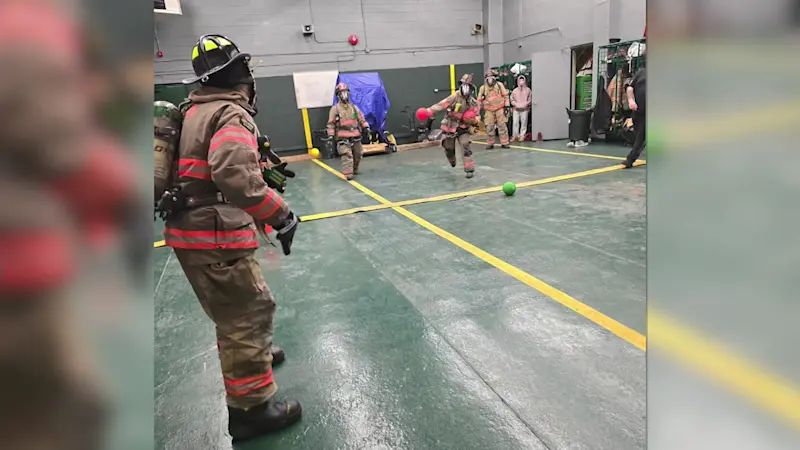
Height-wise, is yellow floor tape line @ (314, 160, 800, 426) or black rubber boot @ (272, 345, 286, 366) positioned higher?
yellow floor tape line @ (314, 160, 800, 426)

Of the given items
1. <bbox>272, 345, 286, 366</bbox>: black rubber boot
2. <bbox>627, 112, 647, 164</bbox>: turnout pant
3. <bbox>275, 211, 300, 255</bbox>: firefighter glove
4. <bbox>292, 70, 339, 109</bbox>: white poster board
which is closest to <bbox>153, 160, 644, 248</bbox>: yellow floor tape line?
<bbox>627, 112, 647, 164</bbox>: turnout pant

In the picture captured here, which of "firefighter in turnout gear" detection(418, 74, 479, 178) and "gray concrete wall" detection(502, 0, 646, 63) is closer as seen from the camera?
"firefighter in turnout gear" detection(418, 74, 479, 178)

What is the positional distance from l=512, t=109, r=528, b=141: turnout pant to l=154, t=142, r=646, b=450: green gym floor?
8.11 m

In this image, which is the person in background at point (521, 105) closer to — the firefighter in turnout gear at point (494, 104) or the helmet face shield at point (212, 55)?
the firefighter in turnout gear at point (494, 104)

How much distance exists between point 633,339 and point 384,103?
12603mm

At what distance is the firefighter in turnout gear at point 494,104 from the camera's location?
13.1 meters

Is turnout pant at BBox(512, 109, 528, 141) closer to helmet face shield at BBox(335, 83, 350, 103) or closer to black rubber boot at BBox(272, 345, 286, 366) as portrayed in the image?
helmet face shield at BBox(335, 83, 350, 103)

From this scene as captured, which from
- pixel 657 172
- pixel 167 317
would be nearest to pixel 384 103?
pixel 167 317

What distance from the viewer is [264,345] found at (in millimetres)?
2523

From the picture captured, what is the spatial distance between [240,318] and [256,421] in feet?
1.82

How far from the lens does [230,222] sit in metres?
2.38

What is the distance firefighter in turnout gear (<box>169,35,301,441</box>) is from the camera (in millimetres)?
2256

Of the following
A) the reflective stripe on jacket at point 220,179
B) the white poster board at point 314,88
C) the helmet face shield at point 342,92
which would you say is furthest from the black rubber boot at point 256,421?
the white poster board at point 314,88

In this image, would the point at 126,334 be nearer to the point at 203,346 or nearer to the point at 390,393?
the point at 390,393
